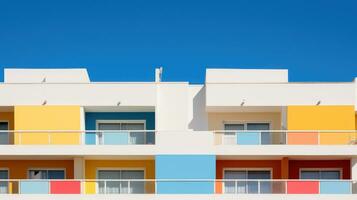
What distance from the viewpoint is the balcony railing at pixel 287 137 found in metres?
19.8

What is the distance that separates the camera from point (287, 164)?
20.7 meters

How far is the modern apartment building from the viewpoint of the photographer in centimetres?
1931

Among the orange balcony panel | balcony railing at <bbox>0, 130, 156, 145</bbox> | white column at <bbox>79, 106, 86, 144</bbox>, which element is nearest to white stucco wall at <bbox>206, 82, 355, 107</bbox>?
the orange balcony panel

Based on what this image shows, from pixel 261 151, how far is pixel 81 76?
1039 cm

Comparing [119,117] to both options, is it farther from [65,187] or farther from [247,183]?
[247,183]

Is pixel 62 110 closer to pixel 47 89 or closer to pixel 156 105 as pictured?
pixel 47 89

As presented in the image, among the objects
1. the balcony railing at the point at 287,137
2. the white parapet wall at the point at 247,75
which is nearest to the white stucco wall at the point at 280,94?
the balcony railing at the point at 287,137

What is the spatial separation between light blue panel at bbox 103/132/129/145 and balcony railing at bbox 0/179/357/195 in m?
1.74

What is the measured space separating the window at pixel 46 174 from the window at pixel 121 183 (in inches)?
75.9

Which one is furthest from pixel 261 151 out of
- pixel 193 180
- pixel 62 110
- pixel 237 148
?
pixel 62 110

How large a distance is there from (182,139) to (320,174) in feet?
23.2

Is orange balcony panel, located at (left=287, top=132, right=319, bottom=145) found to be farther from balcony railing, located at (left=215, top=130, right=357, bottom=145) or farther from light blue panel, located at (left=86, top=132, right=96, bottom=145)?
light blue panel, located at (left=86, top=132, right=96, bottom=145)

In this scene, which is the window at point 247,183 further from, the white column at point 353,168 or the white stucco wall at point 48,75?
the white stucco wall at point 48,75
